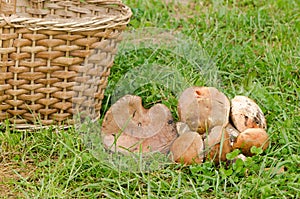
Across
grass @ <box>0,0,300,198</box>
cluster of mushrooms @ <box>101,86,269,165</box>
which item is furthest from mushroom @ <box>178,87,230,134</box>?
grass @ <box>0,0,300,198</box>

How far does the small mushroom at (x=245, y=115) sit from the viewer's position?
217 cm

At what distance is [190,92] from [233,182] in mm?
402

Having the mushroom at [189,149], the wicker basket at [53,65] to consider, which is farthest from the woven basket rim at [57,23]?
the mushroom at [189,149]

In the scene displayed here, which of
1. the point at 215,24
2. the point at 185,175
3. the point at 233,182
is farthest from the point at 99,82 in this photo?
the point at 215,24

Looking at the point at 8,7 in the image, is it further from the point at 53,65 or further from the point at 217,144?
the point at 217,144

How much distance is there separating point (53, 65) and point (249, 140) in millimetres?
752

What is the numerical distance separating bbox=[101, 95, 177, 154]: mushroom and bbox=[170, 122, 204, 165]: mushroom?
0.07 meters

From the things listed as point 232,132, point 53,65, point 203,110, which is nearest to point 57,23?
point 53,65

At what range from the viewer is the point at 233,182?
1.95m

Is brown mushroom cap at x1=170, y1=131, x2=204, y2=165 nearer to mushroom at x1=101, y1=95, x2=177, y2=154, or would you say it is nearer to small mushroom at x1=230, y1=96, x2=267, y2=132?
mushroom at x1=101, y1=95, x2=177, y2=154

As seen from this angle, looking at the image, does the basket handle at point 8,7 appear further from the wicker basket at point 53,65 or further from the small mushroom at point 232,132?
the small mushroom at point 232,132

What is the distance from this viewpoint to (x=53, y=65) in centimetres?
215

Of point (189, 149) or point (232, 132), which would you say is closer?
point (189, 149)

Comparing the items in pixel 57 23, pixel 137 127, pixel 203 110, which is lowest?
pixel 137 127
